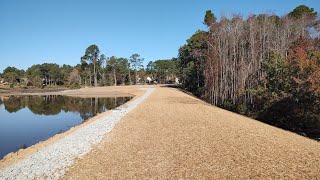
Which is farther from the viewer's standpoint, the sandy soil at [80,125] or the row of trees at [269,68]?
the row of trees at [269,68]

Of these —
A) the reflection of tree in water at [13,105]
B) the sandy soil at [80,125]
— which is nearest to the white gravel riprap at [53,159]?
the sandy soil at [80,125]

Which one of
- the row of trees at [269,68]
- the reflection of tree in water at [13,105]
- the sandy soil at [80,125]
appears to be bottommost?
the reflection of tree in water at [13,105]

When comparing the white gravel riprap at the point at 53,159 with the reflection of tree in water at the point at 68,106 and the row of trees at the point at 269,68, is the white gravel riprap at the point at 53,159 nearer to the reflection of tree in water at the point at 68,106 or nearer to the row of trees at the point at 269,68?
the row of trees at the point at 269,68

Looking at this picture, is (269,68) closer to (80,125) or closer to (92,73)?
(80,125)

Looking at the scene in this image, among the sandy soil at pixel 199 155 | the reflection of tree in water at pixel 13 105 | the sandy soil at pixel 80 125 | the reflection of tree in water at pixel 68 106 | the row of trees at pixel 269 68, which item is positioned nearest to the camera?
the sandy soil at pixel 199 155

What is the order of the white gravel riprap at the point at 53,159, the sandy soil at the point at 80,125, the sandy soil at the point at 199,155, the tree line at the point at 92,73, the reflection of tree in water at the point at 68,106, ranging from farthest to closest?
the tree line at the point at 92,73
the reflection of tree in water at the point at 68,106
the sandy soil at the point at 80,125
the white gravel riprap at the point at 53,159
the sandy soil at the point at 199,155

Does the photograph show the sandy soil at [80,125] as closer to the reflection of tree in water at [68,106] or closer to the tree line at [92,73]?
the reflection of tree in water at [68,106]

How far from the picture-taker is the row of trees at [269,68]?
951 inches

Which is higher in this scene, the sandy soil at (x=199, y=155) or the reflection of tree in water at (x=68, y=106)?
the sandy soil at (x=199, y=155)

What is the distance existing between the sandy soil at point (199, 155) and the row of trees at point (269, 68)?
733cm

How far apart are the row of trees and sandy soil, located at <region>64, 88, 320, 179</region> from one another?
24.1 feet

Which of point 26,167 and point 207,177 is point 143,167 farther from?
point 26,167

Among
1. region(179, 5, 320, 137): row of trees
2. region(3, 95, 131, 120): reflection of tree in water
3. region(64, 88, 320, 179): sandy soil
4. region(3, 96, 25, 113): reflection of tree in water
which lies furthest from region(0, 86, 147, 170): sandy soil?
region(3, 96, 25, 113): reflection of tree in water

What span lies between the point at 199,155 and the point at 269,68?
19702mm
